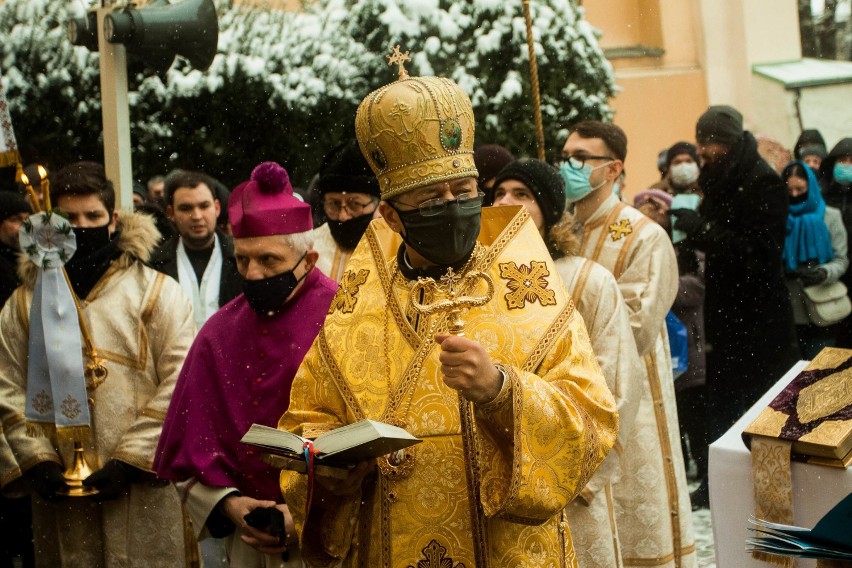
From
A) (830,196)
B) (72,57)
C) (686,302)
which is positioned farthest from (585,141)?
(72,57)

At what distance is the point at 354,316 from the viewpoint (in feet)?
12.2

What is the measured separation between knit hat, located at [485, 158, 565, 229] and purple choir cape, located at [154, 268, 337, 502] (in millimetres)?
962

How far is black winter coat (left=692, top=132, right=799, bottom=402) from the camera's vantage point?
7523 millimetres

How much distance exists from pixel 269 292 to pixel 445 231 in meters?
1.37

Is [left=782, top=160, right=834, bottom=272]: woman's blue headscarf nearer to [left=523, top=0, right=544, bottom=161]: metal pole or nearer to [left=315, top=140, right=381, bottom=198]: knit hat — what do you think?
[left=523, top=0, right=544, bottom=161]: metal pole

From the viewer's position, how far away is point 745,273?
761 cm

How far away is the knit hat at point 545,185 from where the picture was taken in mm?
5203

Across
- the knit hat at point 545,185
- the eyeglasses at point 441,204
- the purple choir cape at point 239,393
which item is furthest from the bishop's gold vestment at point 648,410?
the eyeglasses at point 441,204

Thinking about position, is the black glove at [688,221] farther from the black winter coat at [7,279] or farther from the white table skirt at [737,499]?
the white table skirt at [737,499]

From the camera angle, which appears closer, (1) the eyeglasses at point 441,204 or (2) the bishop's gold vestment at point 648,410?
(1) the eyeglasses at point 441,204

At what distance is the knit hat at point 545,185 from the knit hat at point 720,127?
105 inches

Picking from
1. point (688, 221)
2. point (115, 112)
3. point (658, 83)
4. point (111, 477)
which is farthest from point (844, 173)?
point (111, 477)

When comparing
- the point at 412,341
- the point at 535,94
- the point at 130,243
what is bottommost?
the point at 412,341

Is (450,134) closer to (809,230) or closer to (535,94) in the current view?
(535,94)
